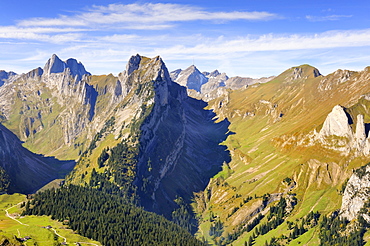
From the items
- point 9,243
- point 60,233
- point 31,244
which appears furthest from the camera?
point 60,233

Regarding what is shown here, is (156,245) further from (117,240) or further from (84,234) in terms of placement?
(84,234)

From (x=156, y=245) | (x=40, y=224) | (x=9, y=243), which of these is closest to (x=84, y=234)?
(x=40, y=224)

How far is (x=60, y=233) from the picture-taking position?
6944 inches

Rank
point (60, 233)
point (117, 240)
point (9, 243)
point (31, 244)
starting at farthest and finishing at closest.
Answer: point (117, 240), point (60, 233), point (31, 244), point (9, 243)

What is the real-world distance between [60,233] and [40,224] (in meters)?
18.7

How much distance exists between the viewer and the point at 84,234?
607 ft

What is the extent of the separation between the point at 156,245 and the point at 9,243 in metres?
90.5

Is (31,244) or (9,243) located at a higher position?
(9,243)

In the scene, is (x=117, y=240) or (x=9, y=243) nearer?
(x=9, y=243)

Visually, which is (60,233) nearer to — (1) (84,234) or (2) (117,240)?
(1) (84,234)

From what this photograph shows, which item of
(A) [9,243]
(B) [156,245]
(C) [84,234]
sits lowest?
(B) [156,245]

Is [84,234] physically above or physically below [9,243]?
below

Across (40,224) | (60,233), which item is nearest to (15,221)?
(40,224)

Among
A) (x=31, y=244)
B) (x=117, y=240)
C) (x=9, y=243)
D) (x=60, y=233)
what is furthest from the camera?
(x=117, y=240)
